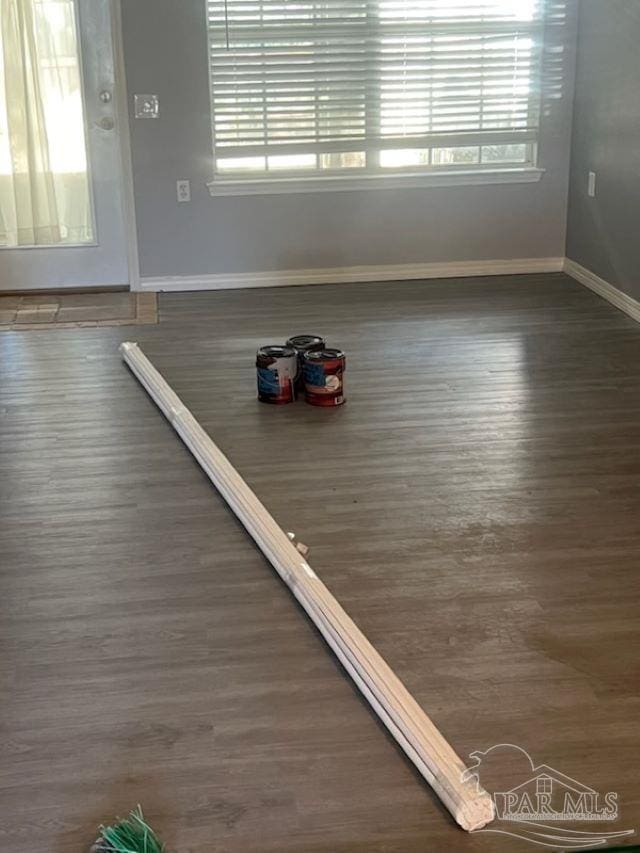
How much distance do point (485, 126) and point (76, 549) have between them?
384 cm

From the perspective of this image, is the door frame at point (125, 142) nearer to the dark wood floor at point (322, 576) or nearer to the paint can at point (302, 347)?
the dark wood floor at point (322, 576)

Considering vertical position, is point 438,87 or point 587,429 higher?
point 438,87

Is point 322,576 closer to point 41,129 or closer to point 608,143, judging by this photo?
point 608,143

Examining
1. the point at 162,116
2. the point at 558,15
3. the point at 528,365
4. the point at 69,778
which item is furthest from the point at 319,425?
→ the point at 558,15

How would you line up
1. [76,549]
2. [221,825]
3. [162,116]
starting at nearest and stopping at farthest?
[221,825] → [76,549] → [162,116]

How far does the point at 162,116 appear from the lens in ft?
18.3

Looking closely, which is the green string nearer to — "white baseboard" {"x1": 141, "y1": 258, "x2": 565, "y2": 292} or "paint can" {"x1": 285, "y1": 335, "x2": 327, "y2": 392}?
"paint can" {"x1": 285, "y1": 335, "x2": 327, "y2": 392}

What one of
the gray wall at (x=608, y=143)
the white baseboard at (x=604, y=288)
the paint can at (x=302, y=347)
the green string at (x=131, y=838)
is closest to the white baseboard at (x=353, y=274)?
the white baseboard at (x=604, y=288)

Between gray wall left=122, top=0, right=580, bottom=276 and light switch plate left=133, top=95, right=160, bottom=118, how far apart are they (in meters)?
0.04

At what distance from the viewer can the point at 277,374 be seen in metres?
4.09

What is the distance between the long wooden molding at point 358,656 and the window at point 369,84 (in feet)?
8.30

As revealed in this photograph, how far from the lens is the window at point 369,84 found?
5.57m

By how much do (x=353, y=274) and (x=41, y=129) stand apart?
181cm

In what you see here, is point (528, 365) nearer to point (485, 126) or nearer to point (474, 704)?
point (485, 126)
